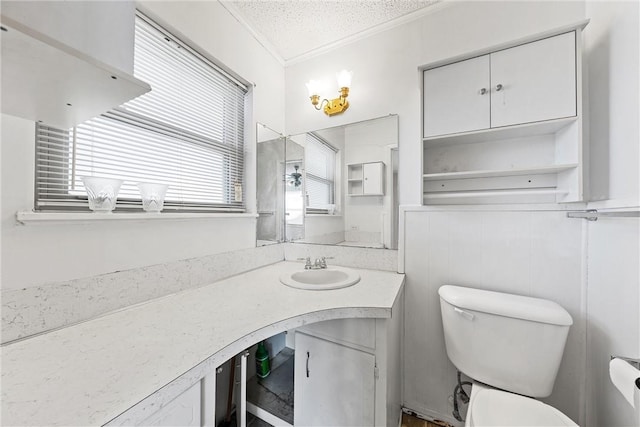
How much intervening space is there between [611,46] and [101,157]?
2.20m

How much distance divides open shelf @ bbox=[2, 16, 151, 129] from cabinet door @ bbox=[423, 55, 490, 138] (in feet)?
4.26

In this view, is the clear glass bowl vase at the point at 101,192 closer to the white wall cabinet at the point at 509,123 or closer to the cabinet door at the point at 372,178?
the cabinet door at the point at 372,178

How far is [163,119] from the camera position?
47.4 inches

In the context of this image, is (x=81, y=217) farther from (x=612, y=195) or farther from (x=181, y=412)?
(x=612, y=195)

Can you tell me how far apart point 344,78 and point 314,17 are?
0.41 metres

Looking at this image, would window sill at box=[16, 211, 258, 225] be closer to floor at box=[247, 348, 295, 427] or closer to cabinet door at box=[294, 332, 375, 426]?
cabinet door at box=[294, 332, 375, 426]

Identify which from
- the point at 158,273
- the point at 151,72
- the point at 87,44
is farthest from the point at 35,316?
the point at 151,72

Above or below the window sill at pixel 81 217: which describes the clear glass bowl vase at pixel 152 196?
above

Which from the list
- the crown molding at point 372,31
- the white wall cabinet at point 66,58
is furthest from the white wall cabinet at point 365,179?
the white wall cabinet at point 66,58

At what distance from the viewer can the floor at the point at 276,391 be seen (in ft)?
4.27

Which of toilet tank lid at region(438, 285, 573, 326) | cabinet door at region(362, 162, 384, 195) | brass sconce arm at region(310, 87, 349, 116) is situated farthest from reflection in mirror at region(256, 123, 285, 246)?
toilet tank lid at region(438, 285, 573, 326)

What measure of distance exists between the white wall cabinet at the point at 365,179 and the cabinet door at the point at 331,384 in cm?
97

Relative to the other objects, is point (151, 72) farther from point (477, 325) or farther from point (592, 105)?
point (592, 105)

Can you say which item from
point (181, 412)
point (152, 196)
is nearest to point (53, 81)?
point (152, 196)
